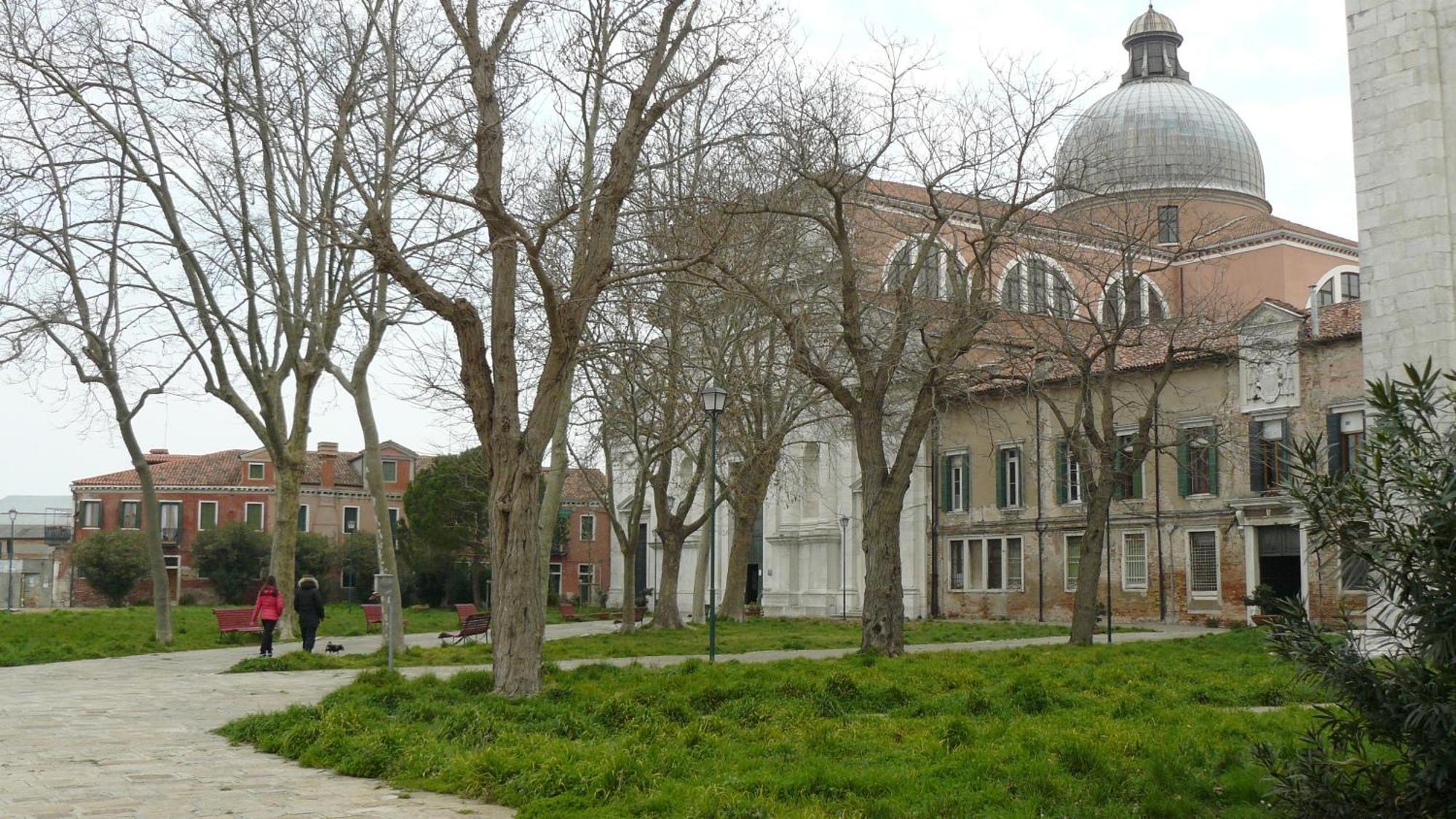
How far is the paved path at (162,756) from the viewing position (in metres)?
8.35

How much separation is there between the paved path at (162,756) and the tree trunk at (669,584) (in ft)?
41.3

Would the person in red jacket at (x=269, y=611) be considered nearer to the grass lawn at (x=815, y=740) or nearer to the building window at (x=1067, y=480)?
the grass lawn at (x=815, y=740)

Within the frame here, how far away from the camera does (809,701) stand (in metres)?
12.7

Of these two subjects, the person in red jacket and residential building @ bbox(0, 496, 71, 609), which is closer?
the person in red jacket

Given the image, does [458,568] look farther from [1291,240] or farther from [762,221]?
[762,221]

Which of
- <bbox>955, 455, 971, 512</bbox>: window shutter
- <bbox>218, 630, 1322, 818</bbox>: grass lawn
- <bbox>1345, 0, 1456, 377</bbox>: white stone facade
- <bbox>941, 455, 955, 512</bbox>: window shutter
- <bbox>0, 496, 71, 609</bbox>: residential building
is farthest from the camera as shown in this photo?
<bbox>0, 496, 71, 609</bbox>: residential building

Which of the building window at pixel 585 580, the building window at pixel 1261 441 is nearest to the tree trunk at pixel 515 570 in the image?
the building window at pixel 1261 441

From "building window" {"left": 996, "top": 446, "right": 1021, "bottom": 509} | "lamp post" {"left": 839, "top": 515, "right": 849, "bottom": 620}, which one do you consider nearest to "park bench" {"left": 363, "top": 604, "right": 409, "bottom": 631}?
"lamp post" {"left": 839, "top": 515, "right": 849, "bottom": 620}

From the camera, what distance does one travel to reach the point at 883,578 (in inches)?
785

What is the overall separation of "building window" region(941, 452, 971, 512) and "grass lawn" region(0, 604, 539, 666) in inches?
657

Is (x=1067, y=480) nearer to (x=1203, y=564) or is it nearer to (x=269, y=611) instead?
(x=1203, y=564)

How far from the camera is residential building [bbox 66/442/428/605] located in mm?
69500

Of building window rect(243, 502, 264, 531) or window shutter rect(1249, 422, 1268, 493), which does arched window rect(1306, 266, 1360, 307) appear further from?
building window rect(243, 502, 264, 531)

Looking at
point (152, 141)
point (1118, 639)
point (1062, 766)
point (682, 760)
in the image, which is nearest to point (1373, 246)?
point (1118, 639)
